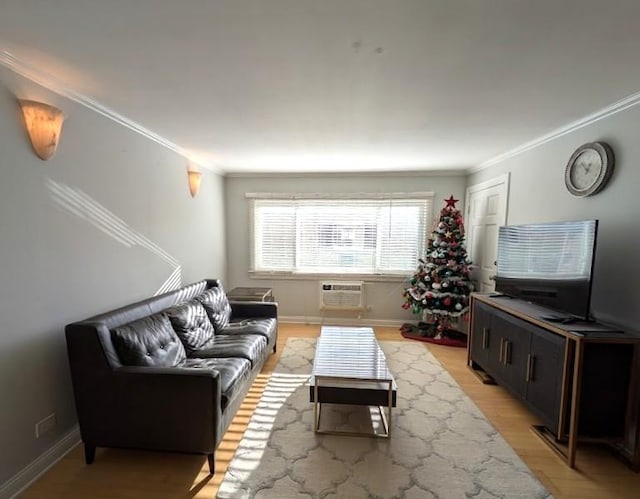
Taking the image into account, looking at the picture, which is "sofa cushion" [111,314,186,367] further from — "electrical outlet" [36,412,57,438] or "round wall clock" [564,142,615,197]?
"round wall clock" [564,142,615,197]

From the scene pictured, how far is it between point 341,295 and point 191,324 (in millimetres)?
2626

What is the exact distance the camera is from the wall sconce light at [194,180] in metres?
3.82

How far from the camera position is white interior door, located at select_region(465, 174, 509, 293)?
12.6ft

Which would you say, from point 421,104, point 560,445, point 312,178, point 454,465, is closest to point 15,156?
point 421,104

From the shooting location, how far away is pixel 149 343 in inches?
87.1

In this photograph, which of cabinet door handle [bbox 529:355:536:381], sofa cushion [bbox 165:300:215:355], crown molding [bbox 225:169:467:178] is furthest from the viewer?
crown molding [bbox 225:169:467:178]

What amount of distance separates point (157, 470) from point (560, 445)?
2.75 metres

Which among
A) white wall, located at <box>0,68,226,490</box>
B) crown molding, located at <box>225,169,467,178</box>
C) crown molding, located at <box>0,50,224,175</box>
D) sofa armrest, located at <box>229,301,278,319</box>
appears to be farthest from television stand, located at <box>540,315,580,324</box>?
crown molding, located at <box>0,50,224,175</box>

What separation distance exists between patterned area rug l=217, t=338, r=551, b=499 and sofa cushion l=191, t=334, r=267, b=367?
41 centimetres

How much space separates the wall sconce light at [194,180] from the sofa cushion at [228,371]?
7.11 feet

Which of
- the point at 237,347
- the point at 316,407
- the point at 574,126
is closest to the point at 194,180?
the point at 237,347

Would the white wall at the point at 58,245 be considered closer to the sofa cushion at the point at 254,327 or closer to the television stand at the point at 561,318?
the sofa cushion at the point at 254,327

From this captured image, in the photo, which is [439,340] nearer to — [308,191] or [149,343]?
[308,191]

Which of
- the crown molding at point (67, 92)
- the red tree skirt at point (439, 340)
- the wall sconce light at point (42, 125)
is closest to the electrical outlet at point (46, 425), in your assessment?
the wall sconce light at point (42, 125)
